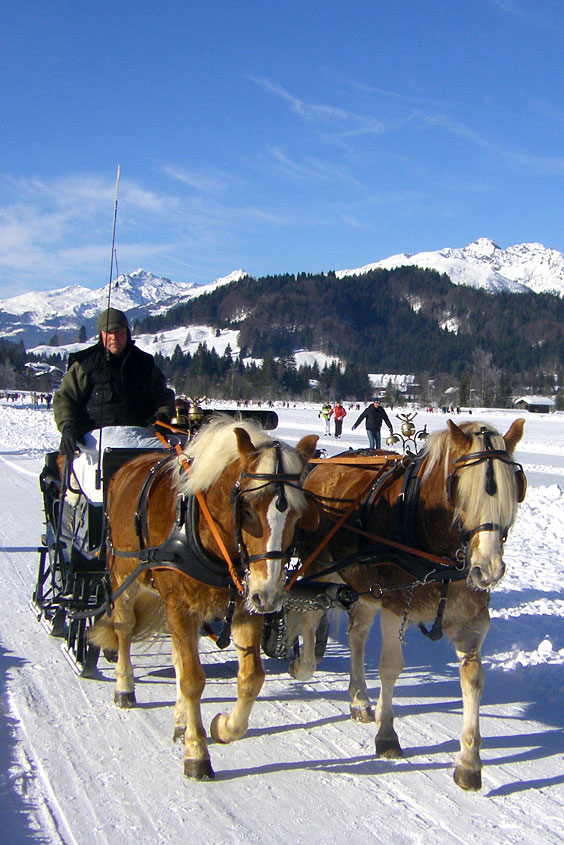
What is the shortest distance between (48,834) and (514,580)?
19.8 ft

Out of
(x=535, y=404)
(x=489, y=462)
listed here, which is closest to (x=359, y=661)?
(x=489, y=462)

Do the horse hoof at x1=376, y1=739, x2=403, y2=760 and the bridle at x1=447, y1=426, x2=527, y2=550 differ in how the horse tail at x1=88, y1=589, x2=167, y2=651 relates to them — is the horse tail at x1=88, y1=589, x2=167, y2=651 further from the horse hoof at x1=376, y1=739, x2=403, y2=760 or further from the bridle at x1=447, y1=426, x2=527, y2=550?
the bridle at x1=447, y1=426, x2=527, y2=550

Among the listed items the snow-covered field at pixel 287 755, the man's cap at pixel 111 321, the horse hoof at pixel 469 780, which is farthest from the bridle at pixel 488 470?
the man's cap at pixel 111 321

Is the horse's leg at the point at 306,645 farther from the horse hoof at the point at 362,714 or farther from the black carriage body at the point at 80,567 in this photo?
the black carriage body at the point at 80,567

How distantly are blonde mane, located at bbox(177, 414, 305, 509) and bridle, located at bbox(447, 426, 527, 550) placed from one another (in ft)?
2.75

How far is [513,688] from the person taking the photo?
532 centimetres

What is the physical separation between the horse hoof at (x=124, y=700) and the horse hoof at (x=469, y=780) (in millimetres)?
2191

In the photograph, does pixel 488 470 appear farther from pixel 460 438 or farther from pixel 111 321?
pixel 111 321

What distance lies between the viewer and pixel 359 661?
4.95 meters

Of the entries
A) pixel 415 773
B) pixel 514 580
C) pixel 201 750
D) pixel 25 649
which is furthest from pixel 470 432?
pixel 514 580

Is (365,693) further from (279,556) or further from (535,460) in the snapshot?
(535,460)

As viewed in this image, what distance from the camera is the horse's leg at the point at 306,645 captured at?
16.4 feet

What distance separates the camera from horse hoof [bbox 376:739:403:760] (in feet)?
13.7

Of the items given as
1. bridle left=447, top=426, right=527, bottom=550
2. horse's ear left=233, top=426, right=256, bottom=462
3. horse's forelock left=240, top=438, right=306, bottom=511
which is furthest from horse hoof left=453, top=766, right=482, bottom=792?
horse's ear left=233, top=426, right=256, bottom=462
